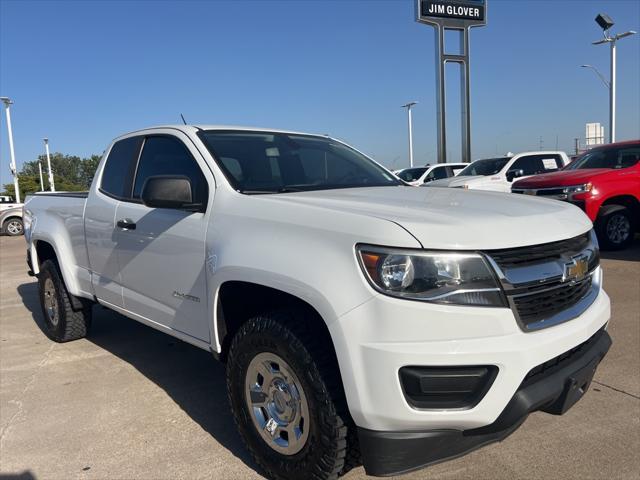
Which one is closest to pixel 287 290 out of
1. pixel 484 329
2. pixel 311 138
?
pixel 484 329

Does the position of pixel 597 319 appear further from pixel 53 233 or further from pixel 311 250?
pixel 53 233

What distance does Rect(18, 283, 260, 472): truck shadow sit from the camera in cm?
330

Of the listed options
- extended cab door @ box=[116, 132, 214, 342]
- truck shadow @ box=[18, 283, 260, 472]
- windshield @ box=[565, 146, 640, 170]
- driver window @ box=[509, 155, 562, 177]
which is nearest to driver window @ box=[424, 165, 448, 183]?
driver window @ box=[509, 155, 562, 177]

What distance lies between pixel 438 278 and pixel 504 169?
11732 mm

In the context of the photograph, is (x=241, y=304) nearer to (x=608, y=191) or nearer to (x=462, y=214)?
(x=462, y=214)

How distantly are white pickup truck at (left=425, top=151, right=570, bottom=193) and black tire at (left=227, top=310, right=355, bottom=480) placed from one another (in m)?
10.6

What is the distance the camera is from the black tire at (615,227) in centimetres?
876

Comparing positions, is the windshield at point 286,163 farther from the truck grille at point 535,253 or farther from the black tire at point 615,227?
the black tire at point 615,227

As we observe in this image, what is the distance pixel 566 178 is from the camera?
884cm

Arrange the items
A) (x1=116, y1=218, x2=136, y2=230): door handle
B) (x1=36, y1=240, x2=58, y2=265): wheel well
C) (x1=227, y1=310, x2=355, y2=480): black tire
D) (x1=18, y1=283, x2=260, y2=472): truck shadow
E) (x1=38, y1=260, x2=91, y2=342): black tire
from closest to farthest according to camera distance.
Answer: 1. (x1=227, y1=310, x2=355, y2=480): black tire
2. (x1=18, y1=283, x2=260, y2=472): truck shadow
3. (x1=116, y1=218, x2=136, y2=230): door handle
4. (x1=38, y1=260, x2=91, y2=342): black tire
5. (x1=36, y1=240, x2=58, y2=265): wheel well

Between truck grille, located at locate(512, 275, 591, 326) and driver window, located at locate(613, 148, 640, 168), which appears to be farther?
driver window, located at locate(613, 148, 640, 168)

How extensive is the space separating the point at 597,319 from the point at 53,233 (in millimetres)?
4441

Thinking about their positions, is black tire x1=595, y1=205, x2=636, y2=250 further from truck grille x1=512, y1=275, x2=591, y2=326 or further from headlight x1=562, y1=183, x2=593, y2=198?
truck grille x1=512, y1=275, x2=591, y2=326

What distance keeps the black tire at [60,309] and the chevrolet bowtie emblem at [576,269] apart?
13.4 ft
